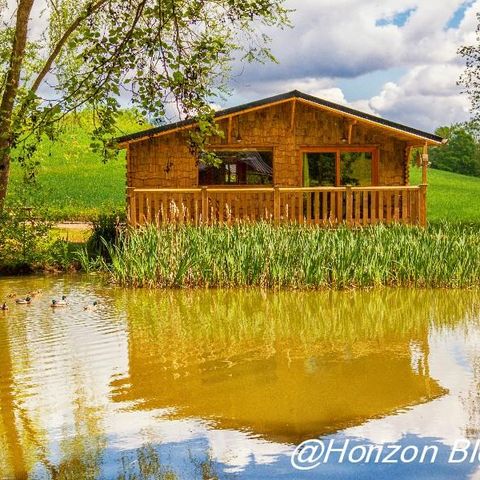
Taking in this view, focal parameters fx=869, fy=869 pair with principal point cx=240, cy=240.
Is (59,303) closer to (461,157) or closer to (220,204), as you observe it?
(220,204)

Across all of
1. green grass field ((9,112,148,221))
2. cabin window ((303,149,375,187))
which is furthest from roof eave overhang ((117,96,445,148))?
green grass field ((9,112,148,221))

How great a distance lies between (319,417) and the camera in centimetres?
740

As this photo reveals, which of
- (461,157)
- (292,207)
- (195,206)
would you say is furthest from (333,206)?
(461,157)

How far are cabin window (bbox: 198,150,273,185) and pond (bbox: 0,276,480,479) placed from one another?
32.3ft

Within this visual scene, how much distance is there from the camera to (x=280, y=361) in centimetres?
980

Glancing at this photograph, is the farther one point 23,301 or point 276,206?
point 276,206

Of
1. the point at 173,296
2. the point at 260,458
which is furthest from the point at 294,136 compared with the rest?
the point at 260,458

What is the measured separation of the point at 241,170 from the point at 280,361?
14709 millimetres

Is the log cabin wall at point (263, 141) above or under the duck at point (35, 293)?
above

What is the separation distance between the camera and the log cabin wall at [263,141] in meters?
23.6

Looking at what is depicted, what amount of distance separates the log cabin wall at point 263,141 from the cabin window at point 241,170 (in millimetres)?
256

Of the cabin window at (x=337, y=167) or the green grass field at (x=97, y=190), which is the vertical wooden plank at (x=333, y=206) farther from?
the green grass field at (x=97, y=190)

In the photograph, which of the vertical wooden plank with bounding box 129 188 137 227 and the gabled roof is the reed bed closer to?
the vertical wooden plank with bounding box 129 188 137 227

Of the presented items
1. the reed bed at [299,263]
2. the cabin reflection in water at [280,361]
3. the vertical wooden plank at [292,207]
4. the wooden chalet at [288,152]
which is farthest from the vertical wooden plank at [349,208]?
the cabin reflection in water at [280,361]
